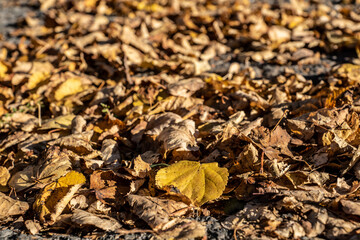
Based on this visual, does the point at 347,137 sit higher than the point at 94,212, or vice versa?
the point at 347,137

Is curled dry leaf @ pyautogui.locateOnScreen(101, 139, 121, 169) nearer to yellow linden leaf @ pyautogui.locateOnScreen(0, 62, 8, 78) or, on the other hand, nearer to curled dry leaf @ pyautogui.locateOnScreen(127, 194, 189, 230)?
curled dry leaf @ pyautogui.locateOnScreen(127, 194, 189, 230)

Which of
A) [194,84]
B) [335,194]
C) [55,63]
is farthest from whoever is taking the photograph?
[55,63]

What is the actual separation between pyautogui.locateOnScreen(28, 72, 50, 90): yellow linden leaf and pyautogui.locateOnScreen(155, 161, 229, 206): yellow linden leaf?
1645mm

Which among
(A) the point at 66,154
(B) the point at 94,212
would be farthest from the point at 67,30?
(B) the point at 94,212

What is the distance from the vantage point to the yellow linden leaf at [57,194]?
146cm

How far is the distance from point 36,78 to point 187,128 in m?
1.52

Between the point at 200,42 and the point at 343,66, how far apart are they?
50.6 inches

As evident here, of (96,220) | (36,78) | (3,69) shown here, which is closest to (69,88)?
(36,78)

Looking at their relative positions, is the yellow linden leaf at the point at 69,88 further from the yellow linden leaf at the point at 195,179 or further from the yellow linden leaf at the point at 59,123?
the yellow linden leaf at the point at 195,179

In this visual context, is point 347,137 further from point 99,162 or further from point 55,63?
point 55,63

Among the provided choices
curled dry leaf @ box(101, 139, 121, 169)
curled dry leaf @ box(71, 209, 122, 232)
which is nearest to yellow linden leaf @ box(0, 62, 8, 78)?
curled dry leaf @ box(101, 139, 121, 169)

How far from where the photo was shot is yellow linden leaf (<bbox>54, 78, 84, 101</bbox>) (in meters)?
2.48

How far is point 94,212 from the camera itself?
1486mm

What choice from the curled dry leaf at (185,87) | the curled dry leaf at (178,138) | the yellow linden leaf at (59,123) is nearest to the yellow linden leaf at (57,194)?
the curled dry leaf at (178,138)
